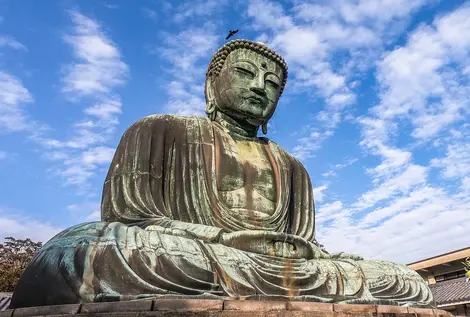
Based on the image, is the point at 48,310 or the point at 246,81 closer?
the point at 48,310

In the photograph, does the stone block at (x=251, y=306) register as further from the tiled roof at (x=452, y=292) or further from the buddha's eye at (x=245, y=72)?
the tiled roof at (x=452, y=292)

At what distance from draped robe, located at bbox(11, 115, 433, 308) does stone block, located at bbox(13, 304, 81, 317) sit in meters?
0.21

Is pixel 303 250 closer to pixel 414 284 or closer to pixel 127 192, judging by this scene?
pixel 414 284

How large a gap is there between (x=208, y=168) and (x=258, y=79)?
1664mm

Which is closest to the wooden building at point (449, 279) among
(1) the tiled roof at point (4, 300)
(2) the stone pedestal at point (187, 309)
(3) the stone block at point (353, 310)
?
(3) the stone block at point (353, 310)

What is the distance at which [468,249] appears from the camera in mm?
20984

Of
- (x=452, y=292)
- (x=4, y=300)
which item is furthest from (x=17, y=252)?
(x=452, y=292)

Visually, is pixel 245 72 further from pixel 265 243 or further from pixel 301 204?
pixel 265 243

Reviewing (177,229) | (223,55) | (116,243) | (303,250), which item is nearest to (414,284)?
(303,250)

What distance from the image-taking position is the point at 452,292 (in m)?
17.5

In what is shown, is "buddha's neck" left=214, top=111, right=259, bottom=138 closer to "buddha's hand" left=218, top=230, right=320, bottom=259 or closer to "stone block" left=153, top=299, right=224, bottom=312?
"buddha's hand" left=218, top=230, right=320, bottom=259

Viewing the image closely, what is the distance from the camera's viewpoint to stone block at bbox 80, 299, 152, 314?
3.44 metres

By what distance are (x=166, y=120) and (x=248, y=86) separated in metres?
1.35

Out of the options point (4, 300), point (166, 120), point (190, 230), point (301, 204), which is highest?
point (166, 120)
